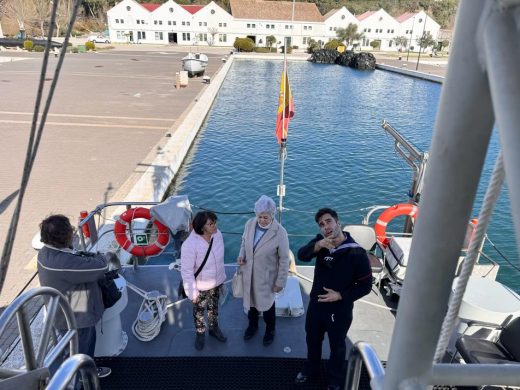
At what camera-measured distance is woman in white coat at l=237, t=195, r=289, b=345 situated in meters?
3.51

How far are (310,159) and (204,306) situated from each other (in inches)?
447

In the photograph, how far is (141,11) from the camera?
6103 centimetres

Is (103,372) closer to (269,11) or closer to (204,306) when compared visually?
(204,306)

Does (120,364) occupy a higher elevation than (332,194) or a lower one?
higher

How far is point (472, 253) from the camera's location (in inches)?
33.9

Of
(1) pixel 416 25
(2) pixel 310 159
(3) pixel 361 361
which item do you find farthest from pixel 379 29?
(3) pixel 361 361

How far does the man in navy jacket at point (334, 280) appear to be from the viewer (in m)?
3.00

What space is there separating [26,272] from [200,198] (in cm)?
570

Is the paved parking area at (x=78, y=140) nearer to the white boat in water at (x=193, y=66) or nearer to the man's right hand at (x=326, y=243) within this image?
the white boat in water at (x=193, y=66)

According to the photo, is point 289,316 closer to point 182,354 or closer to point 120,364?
point 182,354

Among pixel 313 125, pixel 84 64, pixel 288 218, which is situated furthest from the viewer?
pixel 84 64

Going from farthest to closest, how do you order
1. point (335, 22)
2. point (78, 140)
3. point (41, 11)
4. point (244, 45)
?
1. point (335, 22)
2. point (244, 45)
3. point (41, 11)
4. point (78, 140)

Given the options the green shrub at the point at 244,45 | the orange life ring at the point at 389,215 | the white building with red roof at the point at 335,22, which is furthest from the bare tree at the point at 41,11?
the orange life ring at the point at 389,215

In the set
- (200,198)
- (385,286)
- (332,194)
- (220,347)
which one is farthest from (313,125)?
(220,347)
